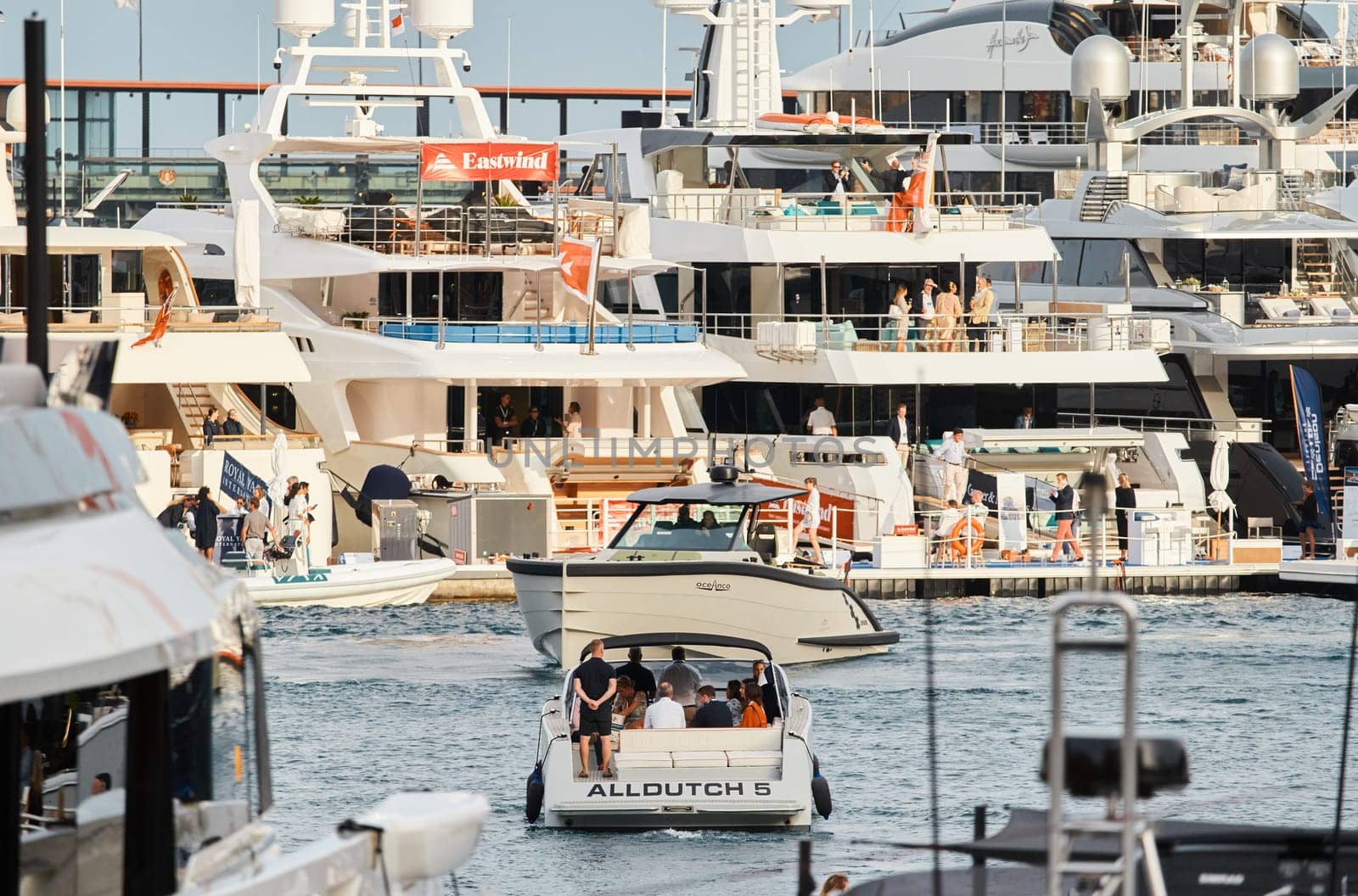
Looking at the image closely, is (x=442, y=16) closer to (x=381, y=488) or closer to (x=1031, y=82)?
(x=381, y=488)

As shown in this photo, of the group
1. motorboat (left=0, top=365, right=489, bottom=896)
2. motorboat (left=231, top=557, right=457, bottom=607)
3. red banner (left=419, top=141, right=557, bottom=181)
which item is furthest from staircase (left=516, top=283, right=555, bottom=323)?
motorboat (left=0, top=365, right=489, bottom=896)

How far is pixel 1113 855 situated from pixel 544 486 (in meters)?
21.3

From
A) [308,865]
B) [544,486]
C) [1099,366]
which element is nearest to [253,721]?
[308,865]

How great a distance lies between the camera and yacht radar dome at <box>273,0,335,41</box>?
32.1 m

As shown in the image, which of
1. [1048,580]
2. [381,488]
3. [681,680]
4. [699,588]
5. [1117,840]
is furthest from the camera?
[381,488]

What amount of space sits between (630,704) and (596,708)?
47.0 inches

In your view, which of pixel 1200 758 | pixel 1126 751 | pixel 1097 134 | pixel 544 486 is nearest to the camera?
pixel 1126 751

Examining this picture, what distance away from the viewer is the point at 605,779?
50.3ft

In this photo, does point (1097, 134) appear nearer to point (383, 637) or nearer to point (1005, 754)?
point (383, 637)

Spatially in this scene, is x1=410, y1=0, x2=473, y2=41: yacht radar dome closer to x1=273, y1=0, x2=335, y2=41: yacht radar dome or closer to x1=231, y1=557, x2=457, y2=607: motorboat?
x1=273, y1=0, x2=335, y2=41: yacht radar dome

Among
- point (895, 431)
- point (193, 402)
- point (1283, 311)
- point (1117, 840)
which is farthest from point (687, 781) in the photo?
point (1283, 311)

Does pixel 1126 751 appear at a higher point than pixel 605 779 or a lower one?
higher

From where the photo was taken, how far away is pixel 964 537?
2720cm

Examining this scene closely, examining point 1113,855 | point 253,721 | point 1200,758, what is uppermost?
point 253,721
